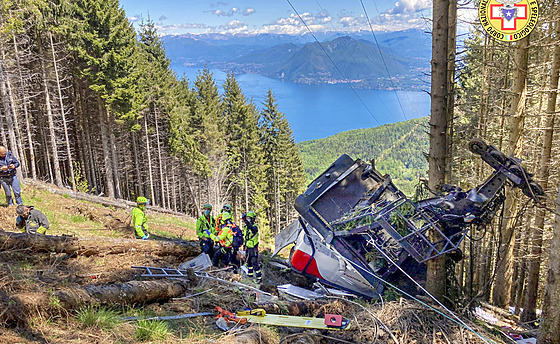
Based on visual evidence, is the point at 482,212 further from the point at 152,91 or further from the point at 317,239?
the point at 152,91

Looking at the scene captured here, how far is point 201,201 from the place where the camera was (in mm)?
38656

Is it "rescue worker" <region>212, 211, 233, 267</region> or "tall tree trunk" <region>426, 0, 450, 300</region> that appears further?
"rescue worker" <region>212, 211, 233, 267</region>

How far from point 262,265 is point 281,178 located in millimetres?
30179

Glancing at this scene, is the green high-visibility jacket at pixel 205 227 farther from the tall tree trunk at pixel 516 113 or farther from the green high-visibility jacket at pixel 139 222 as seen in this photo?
the tall tree trunk at pixel 516 113

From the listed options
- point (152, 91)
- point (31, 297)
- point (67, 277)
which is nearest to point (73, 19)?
point (152, 91)

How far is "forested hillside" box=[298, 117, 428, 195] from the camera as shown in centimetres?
5978

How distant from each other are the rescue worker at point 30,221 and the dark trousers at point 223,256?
426cm

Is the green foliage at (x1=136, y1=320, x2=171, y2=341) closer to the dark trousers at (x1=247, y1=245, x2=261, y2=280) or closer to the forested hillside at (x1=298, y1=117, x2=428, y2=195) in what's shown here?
the dark trousers at (x1=247, y1=245, x2=261, y2=280)

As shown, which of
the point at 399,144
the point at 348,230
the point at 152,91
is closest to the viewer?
the point at 348,230

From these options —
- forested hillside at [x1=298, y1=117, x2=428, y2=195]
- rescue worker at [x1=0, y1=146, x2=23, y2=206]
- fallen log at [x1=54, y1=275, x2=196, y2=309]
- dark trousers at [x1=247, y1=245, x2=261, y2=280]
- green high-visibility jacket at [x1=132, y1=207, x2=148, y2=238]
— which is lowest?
forested hillside at [x1=298, y1=117, x2=428, y2=195]

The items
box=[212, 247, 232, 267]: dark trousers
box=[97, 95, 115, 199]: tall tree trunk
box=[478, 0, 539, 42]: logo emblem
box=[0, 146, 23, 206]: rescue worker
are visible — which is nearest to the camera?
box=[478, 0, 539, 42]: logo emblem

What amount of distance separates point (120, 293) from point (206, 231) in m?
4.37

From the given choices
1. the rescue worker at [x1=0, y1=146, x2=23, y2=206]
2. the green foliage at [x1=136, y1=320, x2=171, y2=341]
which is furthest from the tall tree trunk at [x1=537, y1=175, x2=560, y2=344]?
the rescue worker at [x1=0, y1=146, x2=23, y2=206]

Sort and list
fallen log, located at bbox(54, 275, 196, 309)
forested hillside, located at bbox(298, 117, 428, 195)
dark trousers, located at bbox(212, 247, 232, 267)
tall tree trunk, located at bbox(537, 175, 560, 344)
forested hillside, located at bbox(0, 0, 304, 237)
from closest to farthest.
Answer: fallen log, located at bbox(54, 275, 196, 309) → tall tree trunk, located at bbox(537, 175, 560, 344) → dark trousers, located at bbox(212, 247, 232, 267) → forested hillside, located at bbox(0, 0, 304, 237) → forested hillside, located at bbox(298, 117, 428, 195)
